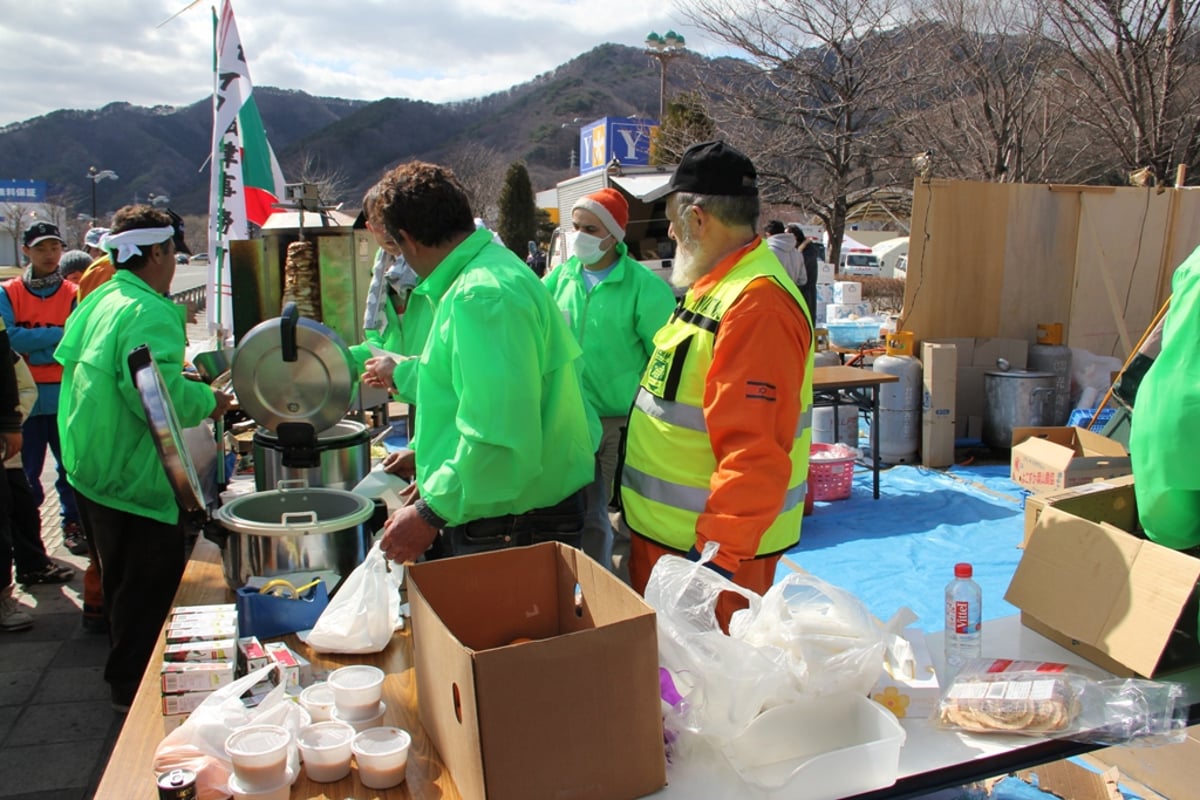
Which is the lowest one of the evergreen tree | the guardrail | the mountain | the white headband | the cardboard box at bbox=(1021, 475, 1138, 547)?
the guardrail

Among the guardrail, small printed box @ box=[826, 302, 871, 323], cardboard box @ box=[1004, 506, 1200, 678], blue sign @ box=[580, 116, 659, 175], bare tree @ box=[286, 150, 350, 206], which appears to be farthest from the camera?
blue sign @ box=[580, 116, 659, 175]

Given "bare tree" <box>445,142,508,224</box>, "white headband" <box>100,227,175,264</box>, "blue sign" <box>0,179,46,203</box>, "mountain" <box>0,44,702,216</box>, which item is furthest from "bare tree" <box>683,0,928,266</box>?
"mountain" <box>0,44,702,216</box>

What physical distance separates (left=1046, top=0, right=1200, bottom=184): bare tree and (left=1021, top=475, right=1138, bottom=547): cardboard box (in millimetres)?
11306

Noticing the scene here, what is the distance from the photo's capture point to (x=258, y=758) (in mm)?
Result: 1375

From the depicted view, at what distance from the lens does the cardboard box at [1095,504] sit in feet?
6.84

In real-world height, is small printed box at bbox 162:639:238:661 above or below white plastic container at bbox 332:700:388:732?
above

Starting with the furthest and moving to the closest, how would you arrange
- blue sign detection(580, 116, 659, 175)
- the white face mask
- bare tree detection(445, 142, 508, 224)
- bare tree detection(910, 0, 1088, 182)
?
1. bare tree detection(445, 142, 508, 224)
2. blue sign detection(580, 116, 659, 175)
3. bare tree detection(910, 0, 1088, 182)
4. the white face mask

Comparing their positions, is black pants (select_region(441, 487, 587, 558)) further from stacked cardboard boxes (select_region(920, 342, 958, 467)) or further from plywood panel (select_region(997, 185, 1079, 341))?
plywood panel (select_region(997, 185, 1079, 341))

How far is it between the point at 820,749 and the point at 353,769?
2.68 ft

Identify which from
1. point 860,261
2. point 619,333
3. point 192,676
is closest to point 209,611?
point 192,676

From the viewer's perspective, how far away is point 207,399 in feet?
9.82

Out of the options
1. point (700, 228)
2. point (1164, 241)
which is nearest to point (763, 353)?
point (700, 228)

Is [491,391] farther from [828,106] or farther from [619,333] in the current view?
[828,106]

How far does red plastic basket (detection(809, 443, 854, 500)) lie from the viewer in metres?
6.14
